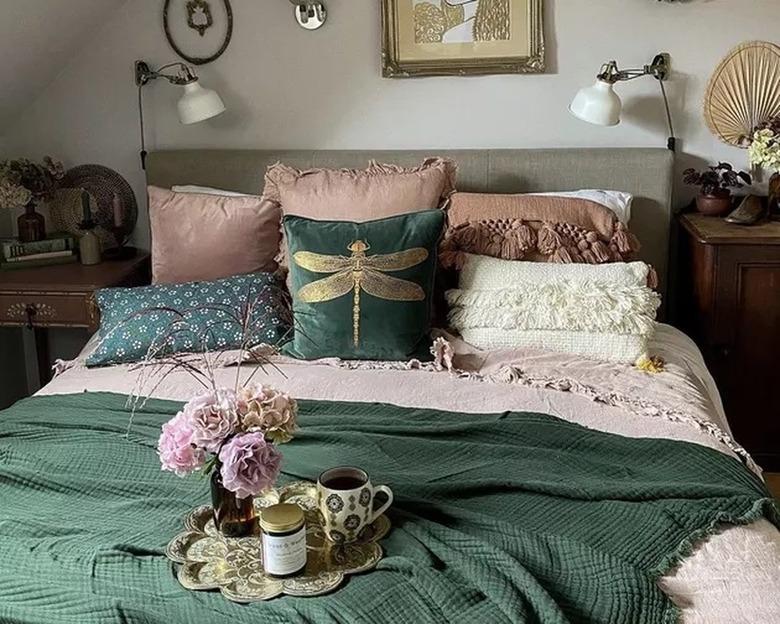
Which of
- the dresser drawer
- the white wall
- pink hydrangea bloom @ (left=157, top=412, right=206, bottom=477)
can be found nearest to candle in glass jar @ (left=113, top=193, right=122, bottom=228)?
the white wall

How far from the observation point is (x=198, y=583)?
1526 millimetres

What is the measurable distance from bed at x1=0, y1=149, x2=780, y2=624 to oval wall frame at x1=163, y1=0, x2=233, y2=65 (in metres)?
1.14

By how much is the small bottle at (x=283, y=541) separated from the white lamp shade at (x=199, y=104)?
1.96 meters

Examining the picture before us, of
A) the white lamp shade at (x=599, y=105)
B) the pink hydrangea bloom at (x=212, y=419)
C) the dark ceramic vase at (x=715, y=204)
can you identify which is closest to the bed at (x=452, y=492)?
the pink hydrangea bloom at (x=212, y=419)

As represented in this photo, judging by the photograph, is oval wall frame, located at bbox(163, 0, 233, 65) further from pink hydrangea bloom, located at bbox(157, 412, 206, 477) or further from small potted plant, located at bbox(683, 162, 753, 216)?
pink hydrangea bloom, located at bbox(157, 412, 206, 477)

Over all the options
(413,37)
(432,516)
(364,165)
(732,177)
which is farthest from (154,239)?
(732,177)

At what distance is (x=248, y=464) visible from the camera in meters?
1.51

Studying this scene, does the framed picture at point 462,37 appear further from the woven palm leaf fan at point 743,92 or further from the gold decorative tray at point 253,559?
the gold decorative tray at point 253,559

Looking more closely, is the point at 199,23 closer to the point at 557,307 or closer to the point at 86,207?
the point at 86,207

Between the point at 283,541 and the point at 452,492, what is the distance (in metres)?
0.41

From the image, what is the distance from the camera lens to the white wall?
3.13m

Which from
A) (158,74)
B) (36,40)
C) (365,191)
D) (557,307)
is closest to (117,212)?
(158,74)

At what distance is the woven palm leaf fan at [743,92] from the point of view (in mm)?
3113

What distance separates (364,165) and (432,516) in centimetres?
178
